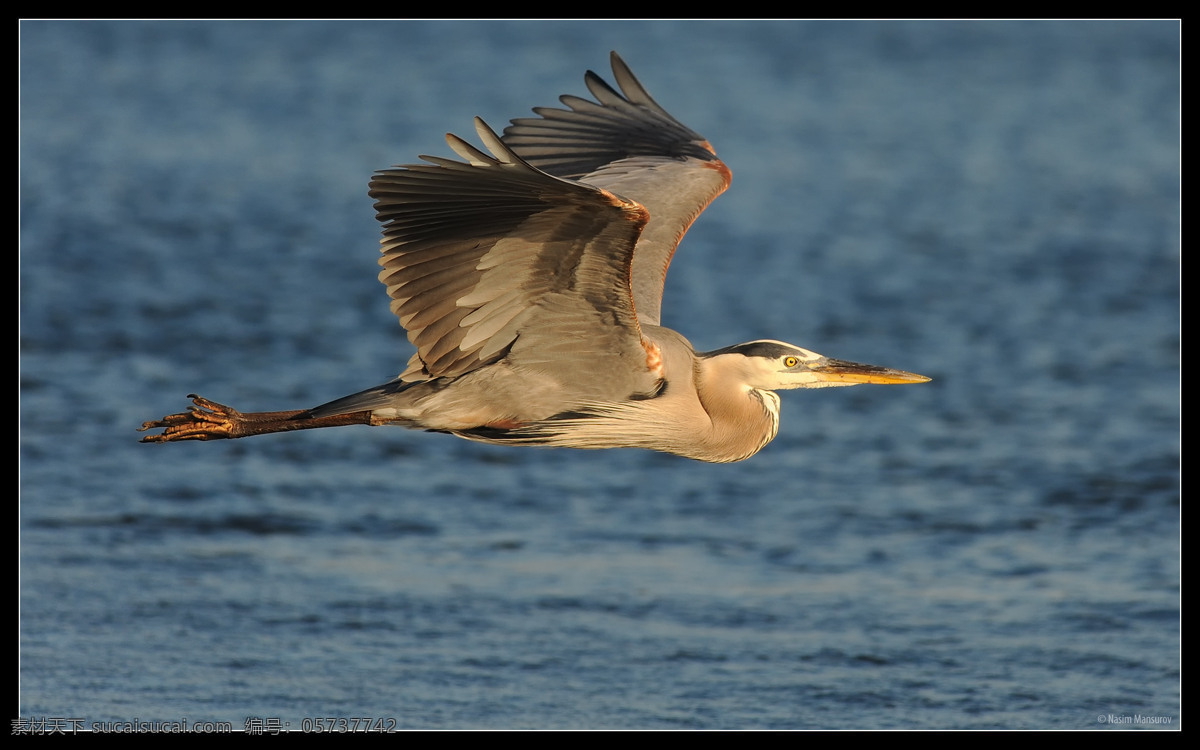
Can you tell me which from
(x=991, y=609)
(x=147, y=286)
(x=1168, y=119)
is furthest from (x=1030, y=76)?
(x=991, y=609)

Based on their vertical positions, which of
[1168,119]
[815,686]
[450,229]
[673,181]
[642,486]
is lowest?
[815,686]

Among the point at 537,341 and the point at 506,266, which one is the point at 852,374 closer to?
the point at 537,341

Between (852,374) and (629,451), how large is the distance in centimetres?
409

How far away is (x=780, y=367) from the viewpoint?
19.5 ft

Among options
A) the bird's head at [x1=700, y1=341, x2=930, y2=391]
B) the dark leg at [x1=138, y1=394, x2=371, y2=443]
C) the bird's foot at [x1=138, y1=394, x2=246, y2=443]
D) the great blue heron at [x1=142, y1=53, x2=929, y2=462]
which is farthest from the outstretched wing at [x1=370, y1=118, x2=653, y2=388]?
the bird's foot at [x1=138, y1=394, x2=246, y2=443]

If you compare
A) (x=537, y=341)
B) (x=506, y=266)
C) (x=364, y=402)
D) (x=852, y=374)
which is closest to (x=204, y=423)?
(x=364, y=402)

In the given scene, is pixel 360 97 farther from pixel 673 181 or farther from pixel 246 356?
pixel 673 181

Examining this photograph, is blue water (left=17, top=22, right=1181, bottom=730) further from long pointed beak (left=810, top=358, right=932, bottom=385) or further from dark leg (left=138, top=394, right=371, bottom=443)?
long pointed beak (left=810, top=358, right=932, bottom=385)

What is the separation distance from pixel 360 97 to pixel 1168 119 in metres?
8.68

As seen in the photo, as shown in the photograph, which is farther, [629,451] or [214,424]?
[629,451]

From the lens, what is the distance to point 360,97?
17.4 meters

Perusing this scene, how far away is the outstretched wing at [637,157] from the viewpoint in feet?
22.0

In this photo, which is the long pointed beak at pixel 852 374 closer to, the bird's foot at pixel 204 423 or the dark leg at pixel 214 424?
the dark leg at pixel 214 424

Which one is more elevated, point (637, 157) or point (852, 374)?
point (637, 157)
